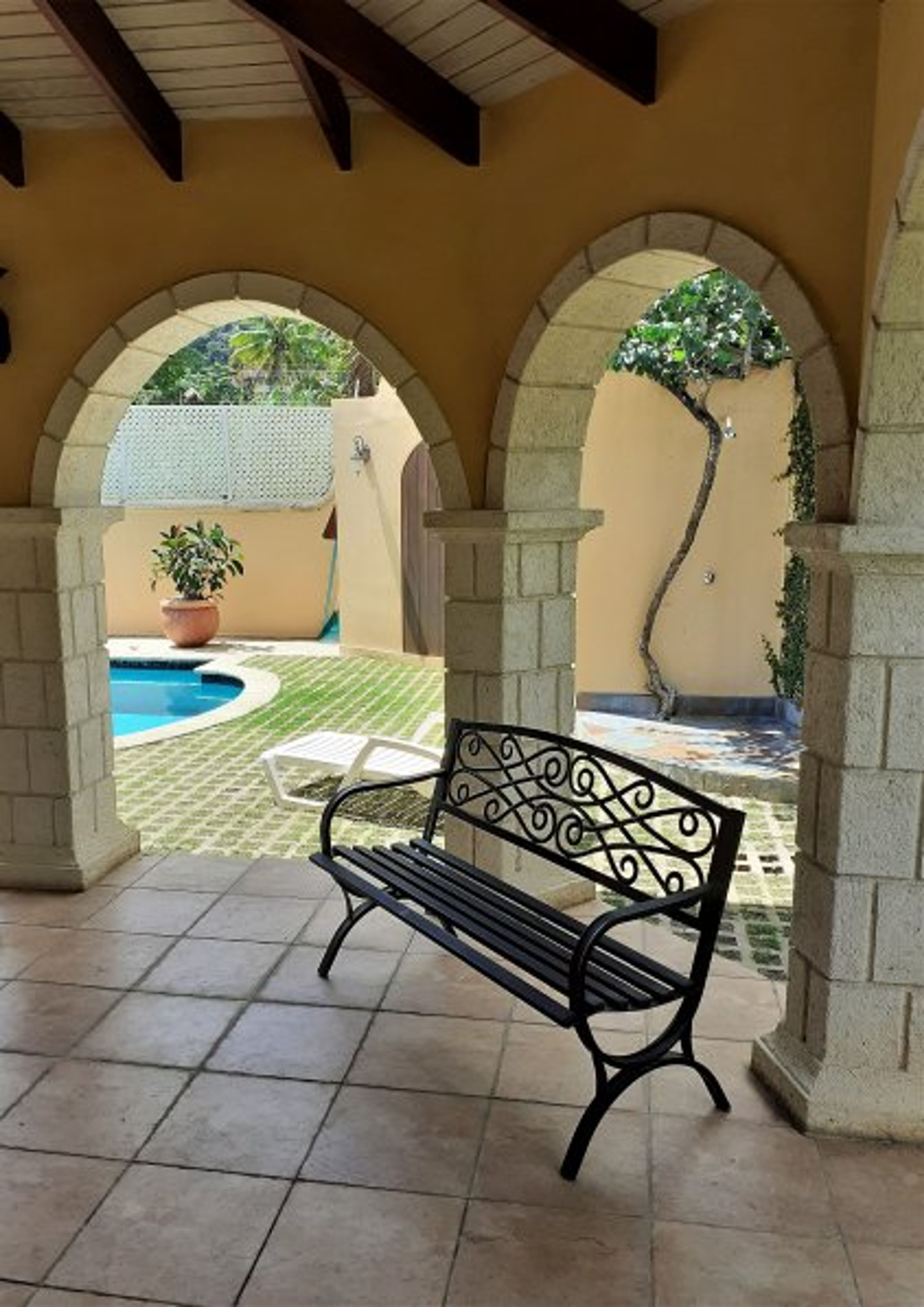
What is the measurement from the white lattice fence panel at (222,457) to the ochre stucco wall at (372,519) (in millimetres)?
1657

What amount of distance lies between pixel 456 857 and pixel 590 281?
6.30 feet

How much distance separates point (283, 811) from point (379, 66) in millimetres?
4112

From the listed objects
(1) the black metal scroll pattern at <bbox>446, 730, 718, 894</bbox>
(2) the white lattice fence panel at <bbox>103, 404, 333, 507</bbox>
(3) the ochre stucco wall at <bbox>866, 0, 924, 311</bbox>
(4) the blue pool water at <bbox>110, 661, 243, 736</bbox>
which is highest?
(3) the ochre stucco wall at <bbox>866, 0, 924, 311</bbox>

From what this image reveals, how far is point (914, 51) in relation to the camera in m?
2.37

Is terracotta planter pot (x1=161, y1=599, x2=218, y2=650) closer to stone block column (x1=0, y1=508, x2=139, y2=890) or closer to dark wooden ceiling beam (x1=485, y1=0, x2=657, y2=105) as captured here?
stone block column (x1=0, y1=508, x2=139, y2=890)

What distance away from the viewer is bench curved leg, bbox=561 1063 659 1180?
263 cm

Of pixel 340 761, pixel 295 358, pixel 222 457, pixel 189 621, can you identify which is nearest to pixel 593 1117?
pixel 340 761

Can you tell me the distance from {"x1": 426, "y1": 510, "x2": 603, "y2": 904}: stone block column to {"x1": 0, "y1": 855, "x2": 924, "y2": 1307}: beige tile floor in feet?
2.78

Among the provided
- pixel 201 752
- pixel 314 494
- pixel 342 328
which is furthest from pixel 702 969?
pixel 314 494

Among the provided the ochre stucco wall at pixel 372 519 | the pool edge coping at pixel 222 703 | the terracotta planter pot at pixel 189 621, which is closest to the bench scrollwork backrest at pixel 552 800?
the pool edge coping at pixel 222 703

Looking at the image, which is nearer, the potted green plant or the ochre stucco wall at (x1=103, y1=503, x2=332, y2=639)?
the potted green plant

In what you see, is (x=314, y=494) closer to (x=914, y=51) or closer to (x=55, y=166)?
(x=55, y=166)

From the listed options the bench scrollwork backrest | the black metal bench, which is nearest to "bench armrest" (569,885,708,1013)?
the black metal bench

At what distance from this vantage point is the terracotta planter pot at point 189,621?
12758mm
